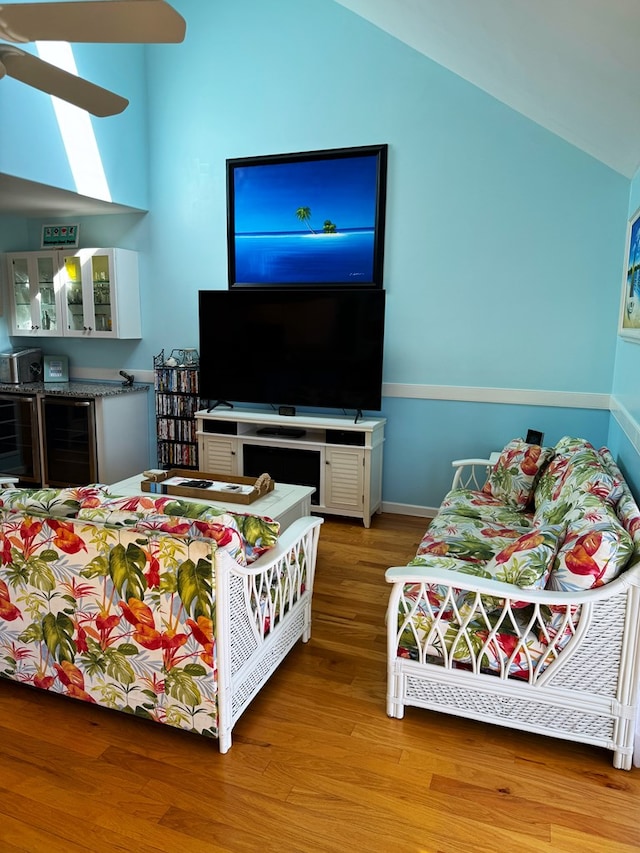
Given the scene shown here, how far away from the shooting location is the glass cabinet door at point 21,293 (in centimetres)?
527

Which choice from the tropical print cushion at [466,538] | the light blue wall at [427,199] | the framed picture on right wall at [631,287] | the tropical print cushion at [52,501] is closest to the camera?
the tropical print cushion at [52,501]

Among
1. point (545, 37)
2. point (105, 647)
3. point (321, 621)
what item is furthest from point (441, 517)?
point (545, 37)

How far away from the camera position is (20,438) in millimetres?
5137

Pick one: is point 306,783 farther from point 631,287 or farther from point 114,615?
point 631,287

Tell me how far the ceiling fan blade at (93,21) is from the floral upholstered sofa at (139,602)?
1.48 metres

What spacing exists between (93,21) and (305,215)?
2738mm

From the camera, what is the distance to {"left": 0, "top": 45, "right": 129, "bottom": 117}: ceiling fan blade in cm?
212

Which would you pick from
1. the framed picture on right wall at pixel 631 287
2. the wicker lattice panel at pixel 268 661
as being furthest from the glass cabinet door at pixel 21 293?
the framed picture on right wall at pixel 631 287

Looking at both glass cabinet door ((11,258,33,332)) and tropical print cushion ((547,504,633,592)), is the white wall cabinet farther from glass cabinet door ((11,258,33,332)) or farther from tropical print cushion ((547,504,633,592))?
tropical print cushion ((547,504,633,592))

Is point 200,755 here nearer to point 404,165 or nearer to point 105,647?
point 105,647

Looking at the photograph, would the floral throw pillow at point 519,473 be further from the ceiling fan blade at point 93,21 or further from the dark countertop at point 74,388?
the dark countertop at point 74,388

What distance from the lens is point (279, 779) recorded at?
6.34 feet

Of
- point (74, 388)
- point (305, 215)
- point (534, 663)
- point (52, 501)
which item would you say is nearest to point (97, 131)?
point (305, 215)

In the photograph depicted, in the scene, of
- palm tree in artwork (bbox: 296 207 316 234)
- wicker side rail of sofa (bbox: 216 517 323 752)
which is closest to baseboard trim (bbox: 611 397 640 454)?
wicker side rail of sofa (bbox: 216 517 323 752)
